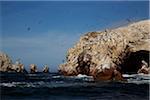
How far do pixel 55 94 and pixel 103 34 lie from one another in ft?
111

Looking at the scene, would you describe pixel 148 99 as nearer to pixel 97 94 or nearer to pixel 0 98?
pixel 97 94

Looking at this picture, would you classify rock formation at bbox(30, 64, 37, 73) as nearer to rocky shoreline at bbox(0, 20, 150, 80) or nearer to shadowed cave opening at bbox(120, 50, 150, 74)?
rocky shoreline at bbox(0, 20, 150, 80)

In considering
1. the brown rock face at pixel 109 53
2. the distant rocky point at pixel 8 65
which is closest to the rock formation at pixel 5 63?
the distant rocky point at pixel 8 65

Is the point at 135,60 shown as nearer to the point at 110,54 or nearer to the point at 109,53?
the point at 109,53

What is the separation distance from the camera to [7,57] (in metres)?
82.2

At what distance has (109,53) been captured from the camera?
48.7 meters

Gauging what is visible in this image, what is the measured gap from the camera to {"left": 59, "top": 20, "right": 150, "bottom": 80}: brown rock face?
39.7 m

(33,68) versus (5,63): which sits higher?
(5,63)

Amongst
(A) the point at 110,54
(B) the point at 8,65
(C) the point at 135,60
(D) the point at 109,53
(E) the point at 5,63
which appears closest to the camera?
(A) the point at 110,54

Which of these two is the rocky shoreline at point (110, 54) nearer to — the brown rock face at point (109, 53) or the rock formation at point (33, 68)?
the brown rock face at point (109, 53)

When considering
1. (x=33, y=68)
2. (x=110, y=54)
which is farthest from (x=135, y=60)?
(x=33, y=68)

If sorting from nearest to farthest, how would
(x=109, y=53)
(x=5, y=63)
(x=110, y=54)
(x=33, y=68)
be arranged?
(x=110, y=54) < (x=109, y=53) < (x=5, y=63) < (x=33, y=68)

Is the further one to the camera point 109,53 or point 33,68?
point 33,68

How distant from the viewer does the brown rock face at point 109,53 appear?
39747mm
